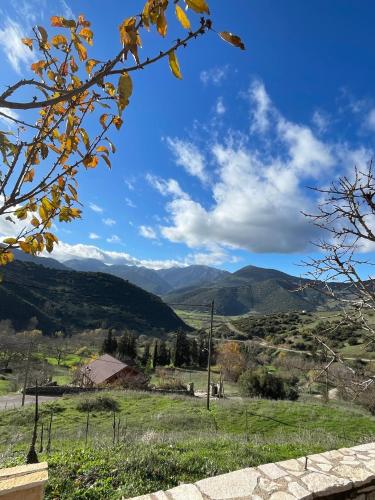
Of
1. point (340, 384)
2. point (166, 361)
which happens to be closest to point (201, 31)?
point (340, 384)

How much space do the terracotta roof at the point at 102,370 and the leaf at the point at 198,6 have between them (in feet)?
129

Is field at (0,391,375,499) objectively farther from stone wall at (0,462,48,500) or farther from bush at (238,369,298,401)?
bush at (238,369,298,401)

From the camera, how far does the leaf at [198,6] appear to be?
1.22 metres

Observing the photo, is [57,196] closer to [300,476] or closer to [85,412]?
[300,476]

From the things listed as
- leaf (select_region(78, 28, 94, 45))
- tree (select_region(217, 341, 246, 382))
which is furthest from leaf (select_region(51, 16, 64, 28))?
tree (select_region(217, 341, 246, 382))

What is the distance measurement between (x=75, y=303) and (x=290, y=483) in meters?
122

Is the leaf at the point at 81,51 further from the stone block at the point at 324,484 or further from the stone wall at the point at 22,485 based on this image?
the stone block at the point at 324,484

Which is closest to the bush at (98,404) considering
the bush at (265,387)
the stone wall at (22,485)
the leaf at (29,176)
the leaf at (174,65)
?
the bush at (265,387)

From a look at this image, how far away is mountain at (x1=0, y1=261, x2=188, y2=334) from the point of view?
94.9 meters

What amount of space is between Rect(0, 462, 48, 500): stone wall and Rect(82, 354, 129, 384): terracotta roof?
36.6 meters

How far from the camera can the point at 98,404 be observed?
22344 millimetres

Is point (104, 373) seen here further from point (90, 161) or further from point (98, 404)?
point (90, 161)

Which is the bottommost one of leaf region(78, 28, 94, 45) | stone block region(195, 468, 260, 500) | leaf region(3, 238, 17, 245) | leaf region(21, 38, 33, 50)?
stone block region(195, 468, 260, 500)

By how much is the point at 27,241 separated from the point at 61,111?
0.81 m
